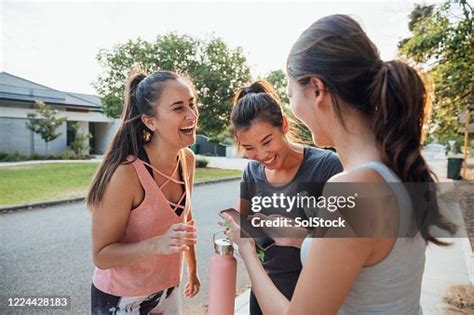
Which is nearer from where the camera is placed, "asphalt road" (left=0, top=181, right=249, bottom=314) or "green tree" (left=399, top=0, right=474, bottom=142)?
"asphalt road" (left=0, top=181, right=249, bottom=314)

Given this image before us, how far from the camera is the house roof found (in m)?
2.40

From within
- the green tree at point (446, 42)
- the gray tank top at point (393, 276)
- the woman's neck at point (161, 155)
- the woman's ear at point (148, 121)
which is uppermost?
the green tree at point (446, 42)

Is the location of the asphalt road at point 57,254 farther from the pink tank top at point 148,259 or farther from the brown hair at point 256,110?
the brown hair at point 256,110

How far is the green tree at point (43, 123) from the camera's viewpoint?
11.3ft

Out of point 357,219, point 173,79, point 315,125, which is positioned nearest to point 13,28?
point 173,79

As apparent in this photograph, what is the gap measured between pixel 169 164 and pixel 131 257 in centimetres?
22

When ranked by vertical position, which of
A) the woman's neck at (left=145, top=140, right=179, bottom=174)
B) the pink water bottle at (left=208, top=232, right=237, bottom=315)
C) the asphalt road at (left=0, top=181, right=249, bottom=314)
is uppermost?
the woman's neck at (left=145, top=140, right=179, bottom=174)

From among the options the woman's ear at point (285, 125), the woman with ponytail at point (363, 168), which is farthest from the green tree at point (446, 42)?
the woman with ponytail at point (363, 168)

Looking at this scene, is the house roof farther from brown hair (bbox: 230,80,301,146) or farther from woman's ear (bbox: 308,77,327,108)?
woman's ear (bbox: 308,77,327,108)

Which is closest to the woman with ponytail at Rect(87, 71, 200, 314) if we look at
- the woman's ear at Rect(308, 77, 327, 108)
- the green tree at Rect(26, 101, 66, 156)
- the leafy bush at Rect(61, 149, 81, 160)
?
the woman's ear at Rect(308, 77, 327, 108)

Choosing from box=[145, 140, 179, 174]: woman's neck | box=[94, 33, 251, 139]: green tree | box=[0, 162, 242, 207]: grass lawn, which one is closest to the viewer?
box=[145, 140, 179, 174]: woman's neck

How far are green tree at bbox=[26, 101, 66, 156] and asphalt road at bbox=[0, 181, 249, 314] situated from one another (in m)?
0.81

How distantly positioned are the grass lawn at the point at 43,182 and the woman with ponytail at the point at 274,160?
3.19 m

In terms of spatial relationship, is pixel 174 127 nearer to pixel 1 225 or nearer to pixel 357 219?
pixel 357 219
